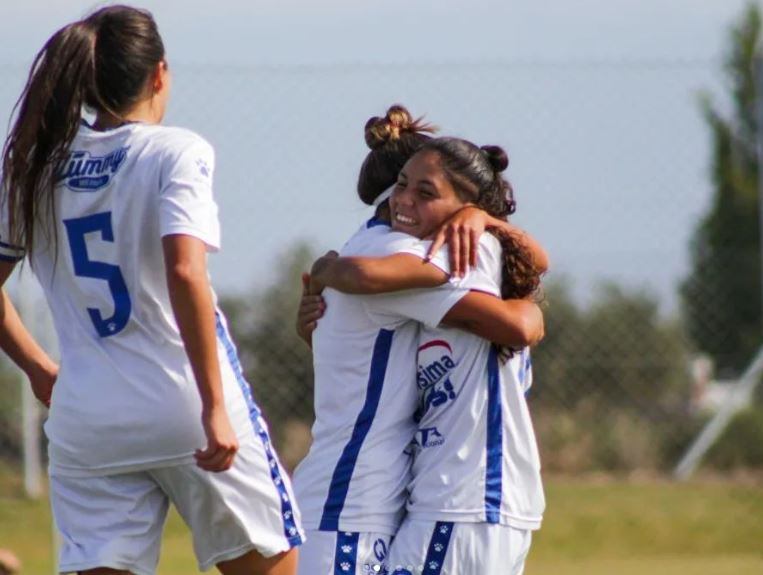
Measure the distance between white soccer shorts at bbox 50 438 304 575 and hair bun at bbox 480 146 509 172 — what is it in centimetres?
80

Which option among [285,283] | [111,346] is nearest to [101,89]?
[111,346]

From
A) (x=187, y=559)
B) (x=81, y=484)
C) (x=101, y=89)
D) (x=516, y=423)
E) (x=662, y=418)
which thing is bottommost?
(x=187, y=559)

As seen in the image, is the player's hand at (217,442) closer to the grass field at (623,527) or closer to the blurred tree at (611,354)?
the grass field at (623,527)

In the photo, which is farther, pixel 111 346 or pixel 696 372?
pixel 696 372

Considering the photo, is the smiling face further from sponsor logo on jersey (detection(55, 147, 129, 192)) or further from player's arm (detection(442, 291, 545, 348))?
sponsor logo on jersey (detection(55, 147, 129, 192))

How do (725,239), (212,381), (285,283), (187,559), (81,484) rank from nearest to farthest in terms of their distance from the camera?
(212,381) < (81,484) < (187,559) < (285,283) < (725,239)

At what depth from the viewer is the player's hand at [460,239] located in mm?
3611

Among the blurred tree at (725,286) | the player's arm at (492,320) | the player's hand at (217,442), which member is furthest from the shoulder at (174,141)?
the blurred tree at (725,286)

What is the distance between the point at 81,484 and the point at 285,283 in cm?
569

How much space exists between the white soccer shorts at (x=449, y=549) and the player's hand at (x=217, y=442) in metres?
0.49

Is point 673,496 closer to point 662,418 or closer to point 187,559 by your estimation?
point 662,418

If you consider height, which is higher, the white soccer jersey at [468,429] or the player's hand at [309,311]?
the player's hand at [309,311]

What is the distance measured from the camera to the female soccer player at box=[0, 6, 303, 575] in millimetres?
3385

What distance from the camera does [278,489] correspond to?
3557 millimetres
